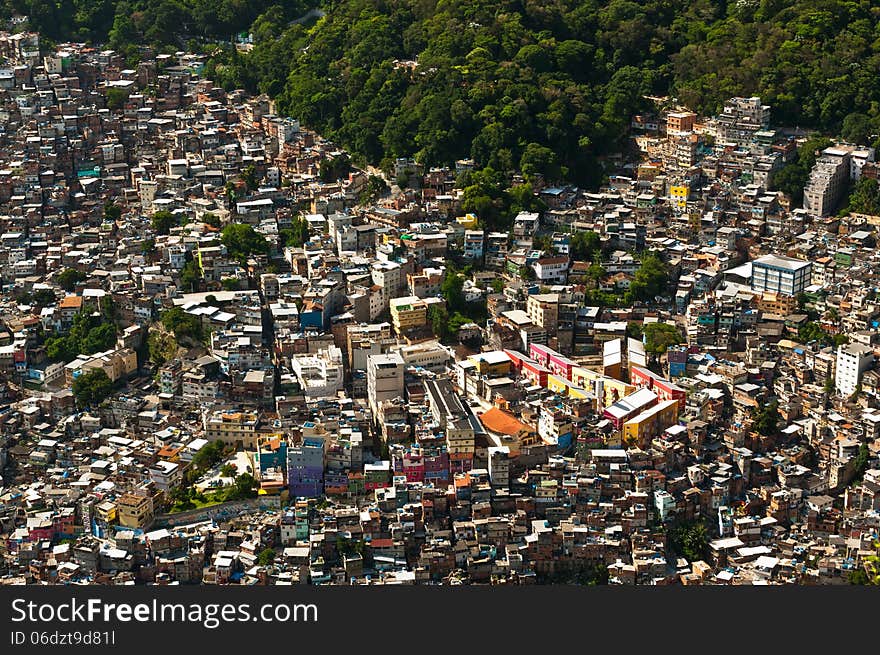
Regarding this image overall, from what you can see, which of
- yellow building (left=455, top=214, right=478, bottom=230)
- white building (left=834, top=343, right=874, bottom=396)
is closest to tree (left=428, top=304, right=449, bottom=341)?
yellow building (left=455, top=214, right=478, bottom=230)

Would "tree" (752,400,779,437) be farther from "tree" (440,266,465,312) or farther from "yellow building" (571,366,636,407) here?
"tree" (440,266,465,312)

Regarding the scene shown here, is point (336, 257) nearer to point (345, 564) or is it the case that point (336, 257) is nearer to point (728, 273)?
point (728, 273)

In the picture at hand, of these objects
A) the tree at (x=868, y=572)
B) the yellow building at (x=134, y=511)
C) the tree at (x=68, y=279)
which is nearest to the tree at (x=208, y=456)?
the yellow building at (x=134, y=511)

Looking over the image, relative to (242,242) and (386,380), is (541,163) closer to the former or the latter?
(242,242)

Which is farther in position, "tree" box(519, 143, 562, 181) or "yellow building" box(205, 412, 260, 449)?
"tree" box(519, 143, 562, 181)

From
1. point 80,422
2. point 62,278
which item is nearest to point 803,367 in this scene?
point 80,422

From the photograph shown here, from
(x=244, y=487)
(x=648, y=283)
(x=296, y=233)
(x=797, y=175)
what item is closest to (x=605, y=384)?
(x=648, y=283)

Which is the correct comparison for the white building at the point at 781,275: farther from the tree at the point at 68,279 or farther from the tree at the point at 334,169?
the tree at the point at 68,279

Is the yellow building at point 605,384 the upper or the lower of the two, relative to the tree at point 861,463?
upper
